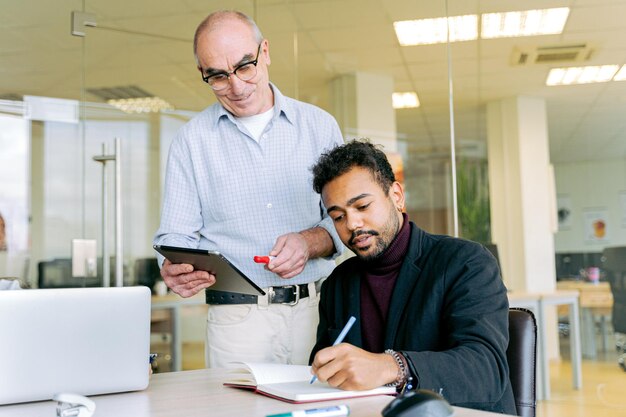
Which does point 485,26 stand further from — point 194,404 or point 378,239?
point 194,404

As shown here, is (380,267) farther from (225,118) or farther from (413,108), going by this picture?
(413,108)

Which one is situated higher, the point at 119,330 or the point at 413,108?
the point at 413,108

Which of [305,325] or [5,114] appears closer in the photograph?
[305,325]

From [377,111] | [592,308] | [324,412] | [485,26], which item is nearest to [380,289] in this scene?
[324,412]

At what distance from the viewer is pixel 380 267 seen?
5.77 ft

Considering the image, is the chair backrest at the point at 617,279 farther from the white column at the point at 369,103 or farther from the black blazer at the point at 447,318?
the black blazer at the point at 447,318

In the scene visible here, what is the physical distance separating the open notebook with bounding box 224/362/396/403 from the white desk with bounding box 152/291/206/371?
11.7 ft

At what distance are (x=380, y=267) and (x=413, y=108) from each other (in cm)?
353

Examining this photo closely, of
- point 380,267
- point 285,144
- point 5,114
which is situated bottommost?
point 380,267

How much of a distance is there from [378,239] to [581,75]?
10.4ft

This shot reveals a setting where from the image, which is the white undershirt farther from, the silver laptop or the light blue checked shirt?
the silver laptop

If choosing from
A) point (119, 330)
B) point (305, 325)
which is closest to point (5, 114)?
point (305, 325)

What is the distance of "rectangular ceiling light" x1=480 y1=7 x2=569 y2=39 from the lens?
4477 mm

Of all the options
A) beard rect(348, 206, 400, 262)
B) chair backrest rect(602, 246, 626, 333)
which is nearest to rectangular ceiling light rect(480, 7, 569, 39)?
chair backrest rect(602, 246, 626, 333)
